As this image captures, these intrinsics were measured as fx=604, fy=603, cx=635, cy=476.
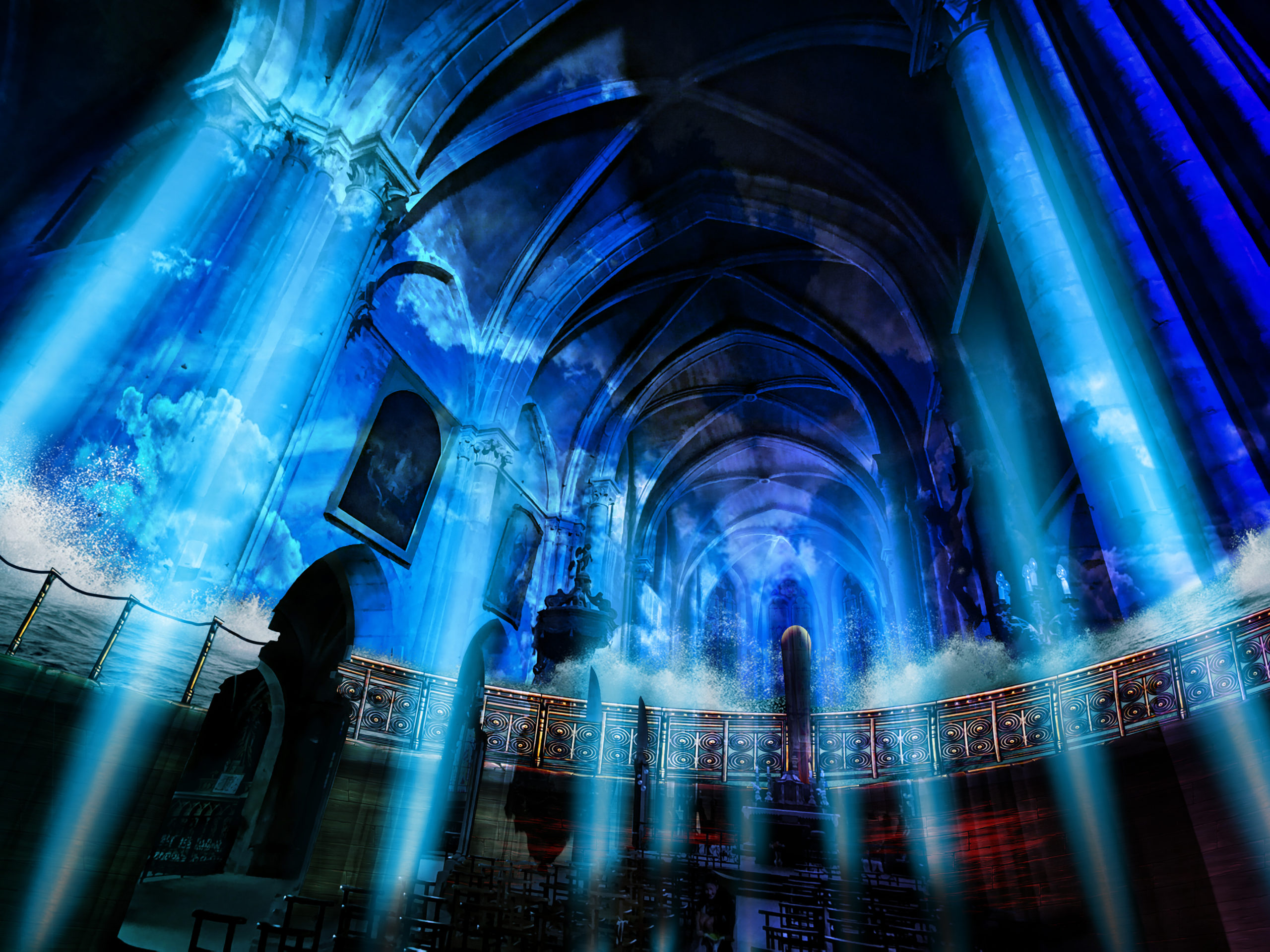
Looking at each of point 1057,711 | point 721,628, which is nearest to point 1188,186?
point 1057,711

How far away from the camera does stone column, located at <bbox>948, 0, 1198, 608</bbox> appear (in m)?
3.08

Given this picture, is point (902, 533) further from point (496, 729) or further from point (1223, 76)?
point (1223, 76)

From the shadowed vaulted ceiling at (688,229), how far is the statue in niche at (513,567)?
152cm

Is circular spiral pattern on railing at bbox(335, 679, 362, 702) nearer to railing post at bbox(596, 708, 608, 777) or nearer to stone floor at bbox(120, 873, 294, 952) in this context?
stone floor at bbox(120, 873, 294, 952)

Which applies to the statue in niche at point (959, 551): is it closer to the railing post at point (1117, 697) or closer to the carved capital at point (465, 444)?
the railing post at point (1117, 697)

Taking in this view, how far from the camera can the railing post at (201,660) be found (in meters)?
4.16

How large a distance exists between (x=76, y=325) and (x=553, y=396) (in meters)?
9.12

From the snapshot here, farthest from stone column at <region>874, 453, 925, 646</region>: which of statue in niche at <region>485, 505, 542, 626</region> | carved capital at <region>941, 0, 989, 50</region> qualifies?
carved capital at <region>941, 0, 989, 50</region>

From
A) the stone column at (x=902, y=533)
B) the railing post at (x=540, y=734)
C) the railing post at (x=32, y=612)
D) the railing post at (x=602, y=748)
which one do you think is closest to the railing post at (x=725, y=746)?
the railing post at (x=602, y=748)

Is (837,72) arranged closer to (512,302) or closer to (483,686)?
(512,302)

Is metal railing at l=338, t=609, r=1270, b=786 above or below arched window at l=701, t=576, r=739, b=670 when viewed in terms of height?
below

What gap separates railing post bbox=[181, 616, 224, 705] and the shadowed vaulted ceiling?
208 inches

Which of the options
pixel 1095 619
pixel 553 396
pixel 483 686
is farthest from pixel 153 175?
pixel 1095 619

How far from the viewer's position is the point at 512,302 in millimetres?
10945
